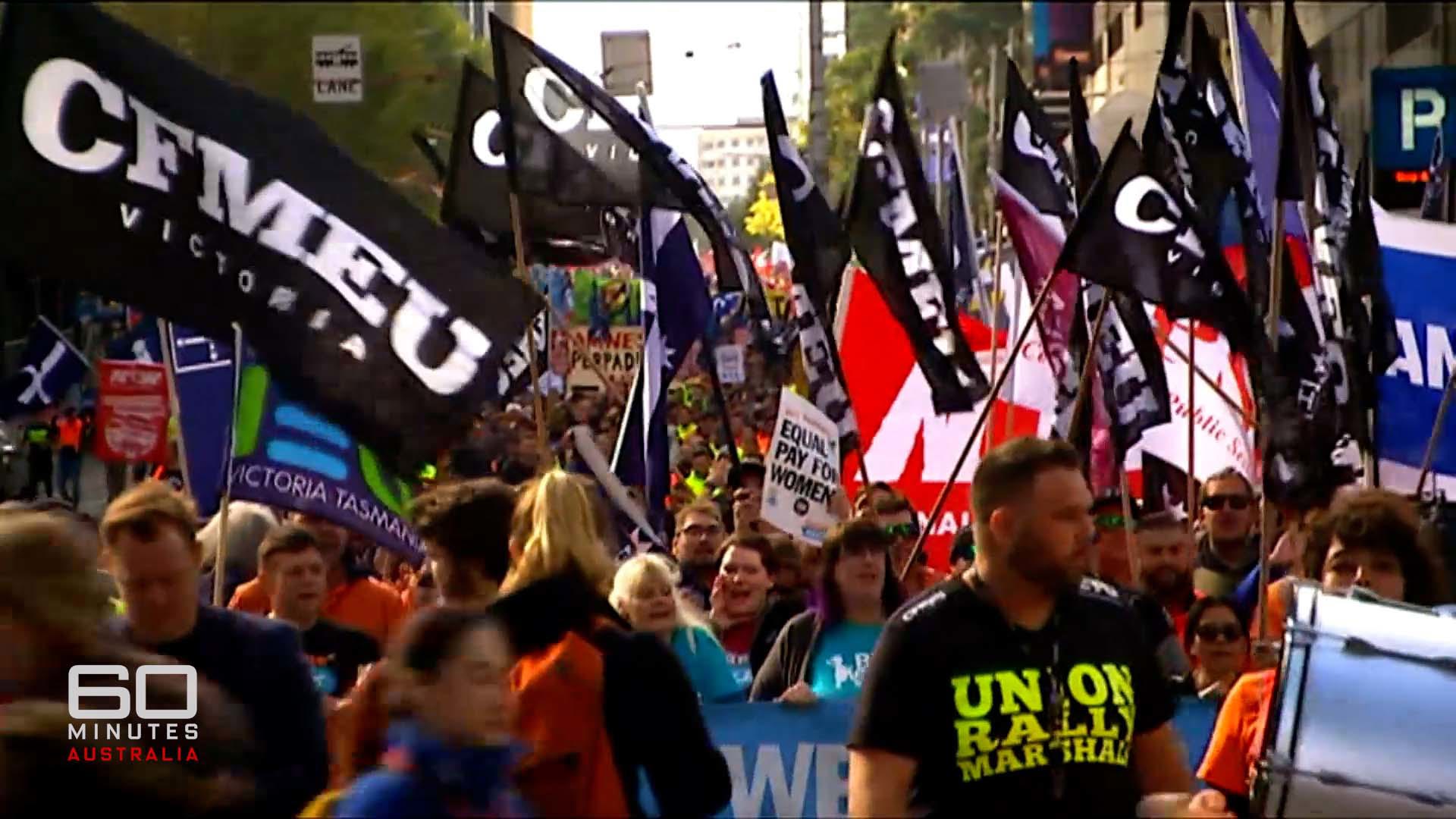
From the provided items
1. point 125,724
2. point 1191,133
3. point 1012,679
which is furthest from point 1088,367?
point 125,724

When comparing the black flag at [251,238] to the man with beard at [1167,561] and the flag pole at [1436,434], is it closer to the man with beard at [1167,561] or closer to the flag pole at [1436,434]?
the man with beard at [1167,561]

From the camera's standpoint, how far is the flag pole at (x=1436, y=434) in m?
11.9

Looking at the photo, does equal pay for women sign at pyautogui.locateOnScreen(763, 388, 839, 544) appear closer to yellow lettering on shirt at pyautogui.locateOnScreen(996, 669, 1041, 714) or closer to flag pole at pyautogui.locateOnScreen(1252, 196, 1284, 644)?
flag pole at pyautogui.locateOnScreen(1252, 196, 1284, 644)

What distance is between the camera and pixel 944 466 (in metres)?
15.3

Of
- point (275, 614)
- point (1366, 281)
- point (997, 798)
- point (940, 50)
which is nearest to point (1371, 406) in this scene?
point (1366, 281)

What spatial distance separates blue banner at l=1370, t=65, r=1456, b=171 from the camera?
17734 mm

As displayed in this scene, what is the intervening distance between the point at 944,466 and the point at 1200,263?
173 inches

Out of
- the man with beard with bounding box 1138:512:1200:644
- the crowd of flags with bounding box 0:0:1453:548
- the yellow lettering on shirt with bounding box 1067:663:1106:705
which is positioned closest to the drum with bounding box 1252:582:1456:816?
the yellow lettering on shirt with bounding box 1067:663:1106:705

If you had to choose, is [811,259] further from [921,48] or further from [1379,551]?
[921,48]

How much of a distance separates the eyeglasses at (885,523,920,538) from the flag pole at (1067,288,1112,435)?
0.91 metres

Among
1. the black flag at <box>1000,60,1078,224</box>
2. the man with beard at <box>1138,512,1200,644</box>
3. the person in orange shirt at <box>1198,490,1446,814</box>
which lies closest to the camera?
the person in orange shirt at <box>1198,490,1446,814</box>

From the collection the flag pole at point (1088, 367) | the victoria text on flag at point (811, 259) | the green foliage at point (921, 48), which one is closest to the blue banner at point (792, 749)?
the flag pole at point (1088, 367)

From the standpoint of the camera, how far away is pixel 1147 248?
11.0 meters

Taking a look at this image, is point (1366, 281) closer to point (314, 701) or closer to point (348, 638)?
point (348, 638)
